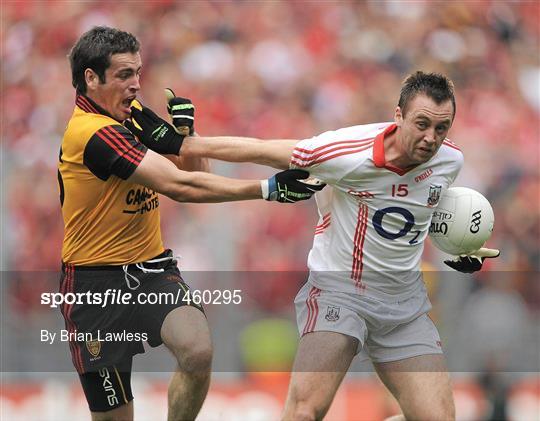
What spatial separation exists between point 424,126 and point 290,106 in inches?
237

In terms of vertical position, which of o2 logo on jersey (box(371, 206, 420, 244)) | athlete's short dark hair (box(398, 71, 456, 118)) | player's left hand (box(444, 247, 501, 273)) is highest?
athlete's short dark hair (box(398, 71, 456, 118))

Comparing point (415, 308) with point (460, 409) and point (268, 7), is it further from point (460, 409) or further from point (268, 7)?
point (268, 7)

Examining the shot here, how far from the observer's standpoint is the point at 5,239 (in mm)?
9953

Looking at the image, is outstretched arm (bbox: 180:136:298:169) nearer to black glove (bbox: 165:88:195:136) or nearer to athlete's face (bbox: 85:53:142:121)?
black glove (bbox: 165:88:195:136)

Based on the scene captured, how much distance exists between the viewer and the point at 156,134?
598 cm

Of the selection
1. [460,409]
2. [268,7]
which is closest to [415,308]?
[460,409]

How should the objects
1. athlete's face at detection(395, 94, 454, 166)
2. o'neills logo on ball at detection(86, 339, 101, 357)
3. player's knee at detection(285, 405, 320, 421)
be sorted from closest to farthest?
player's knee at detection(285, 405, 320, 421)
athlete's face at detection(395, 94, 454, 166)
o'neills logo on ball at detection(86, 339, 101, 357)

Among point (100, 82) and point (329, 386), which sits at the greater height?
point (100, 82)

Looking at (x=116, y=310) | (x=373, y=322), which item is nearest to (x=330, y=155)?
(x=373, y=322)

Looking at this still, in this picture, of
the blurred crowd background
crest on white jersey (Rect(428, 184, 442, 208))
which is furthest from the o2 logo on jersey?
the blurred crowd background

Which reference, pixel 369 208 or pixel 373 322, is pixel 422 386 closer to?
pixel 373 322

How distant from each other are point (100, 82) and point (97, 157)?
0.43 metres

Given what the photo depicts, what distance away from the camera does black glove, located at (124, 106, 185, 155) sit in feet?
19.6

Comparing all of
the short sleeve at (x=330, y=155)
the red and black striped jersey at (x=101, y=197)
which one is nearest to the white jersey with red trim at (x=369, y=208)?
the short sleeve at (x=330, y=155)
